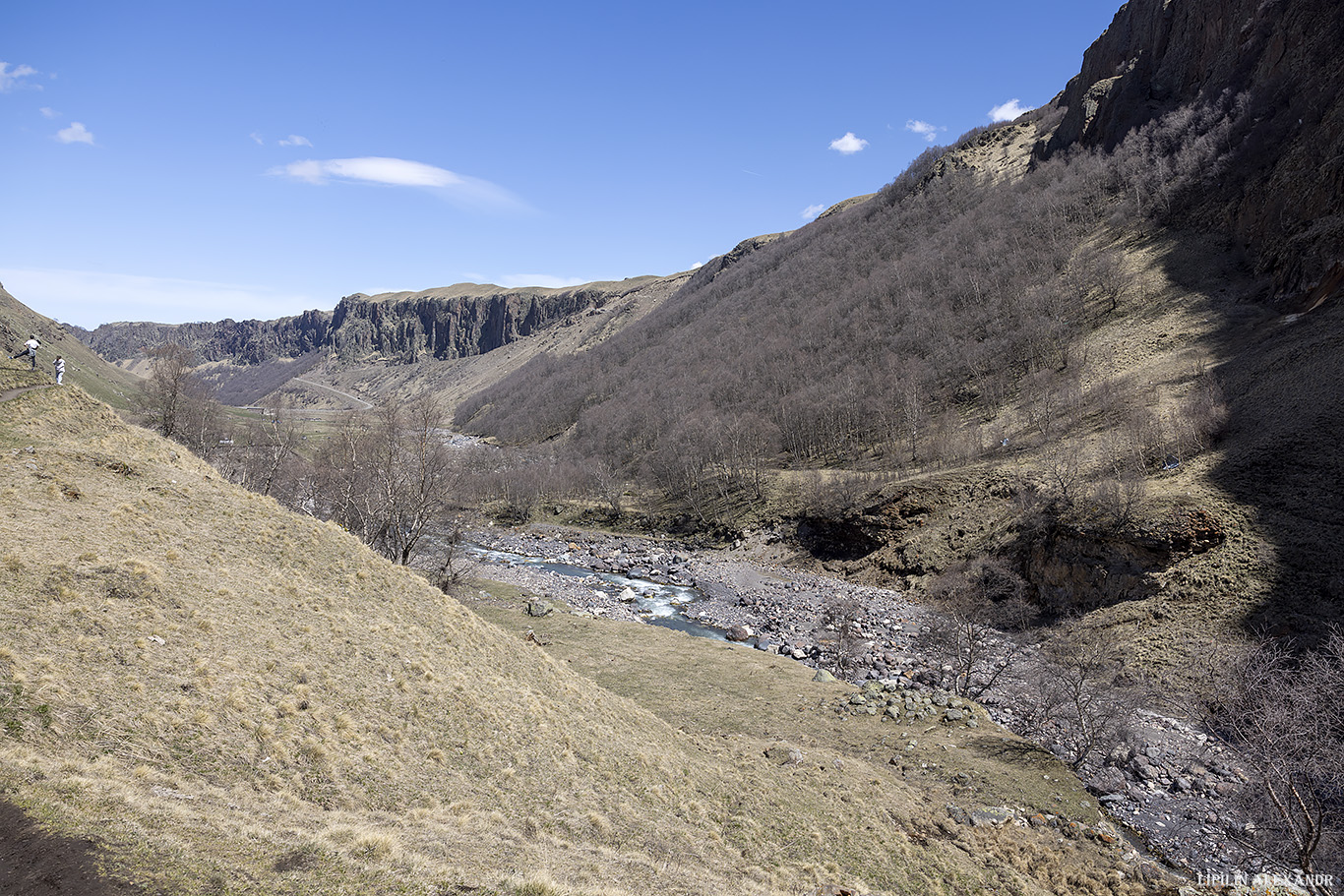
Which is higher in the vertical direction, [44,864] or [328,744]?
[44,864]

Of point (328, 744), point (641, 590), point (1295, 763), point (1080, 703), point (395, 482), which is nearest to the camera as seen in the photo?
point (328, 744)

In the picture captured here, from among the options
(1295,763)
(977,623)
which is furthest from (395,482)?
(1295,763)

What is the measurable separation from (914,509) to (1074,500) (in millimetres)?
13190

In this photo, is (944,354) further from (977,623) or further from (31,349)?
(31,349)

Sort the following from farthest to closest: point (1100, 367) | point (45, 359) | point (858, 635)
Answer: point (45, 359), point (1100, 367), point (858, 635)

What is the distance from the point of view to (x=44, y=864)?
6578mm

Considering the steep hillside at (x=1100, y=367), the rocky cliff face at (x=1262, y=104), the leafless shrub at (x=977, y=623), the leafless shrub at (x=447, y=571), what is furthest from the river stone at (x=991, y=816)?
the rocky cliff face at (x=1262, y=104)

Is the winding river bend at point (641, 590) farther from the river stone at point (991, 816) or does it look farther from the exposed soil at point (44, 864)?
the exposed soil at point (44, 864)

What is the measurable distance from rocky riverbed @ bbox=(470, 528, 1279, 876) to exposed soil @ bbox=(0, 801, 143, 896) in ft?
69.9

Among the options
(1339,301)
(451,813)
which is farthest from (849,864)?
(1339,301)

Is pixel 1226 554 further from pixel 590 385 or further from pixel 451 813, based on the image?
pixel 590 385

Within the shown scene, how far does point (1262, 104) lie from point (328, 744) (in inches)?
4207

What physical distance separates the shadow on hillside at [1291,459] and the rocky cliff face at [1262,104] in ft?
30.2

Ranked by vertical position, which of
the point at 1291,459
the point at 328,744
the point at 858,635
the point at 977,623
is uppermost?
the point at 1291,459
